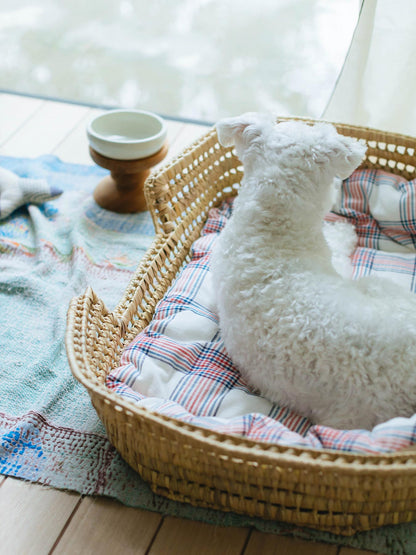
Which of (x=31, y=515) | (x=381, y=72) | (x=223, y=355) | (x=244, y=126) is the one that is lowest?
(x=31, y=515)

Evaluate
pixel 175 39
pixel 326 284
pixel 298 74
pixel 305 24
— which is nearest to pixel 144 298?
pixel 326 284

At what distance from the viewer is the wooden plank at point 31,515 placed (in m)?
1.13

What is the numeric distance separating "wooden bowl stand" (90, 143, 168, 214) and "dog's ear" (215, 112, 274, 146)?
2.21 ft

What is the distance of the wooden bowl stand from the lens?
191 cm

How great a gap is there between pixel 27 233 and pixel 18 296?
309mm

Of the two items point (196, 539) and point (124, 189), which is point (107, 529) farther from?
point (124, 189)

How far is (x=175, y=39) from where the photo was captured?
343cm

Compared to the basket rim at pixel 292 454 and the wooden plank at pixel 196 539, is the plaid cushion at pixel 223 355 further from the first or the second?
the wooden plank at pixel 196 539

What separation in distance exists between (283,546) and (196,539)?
6.6 inches

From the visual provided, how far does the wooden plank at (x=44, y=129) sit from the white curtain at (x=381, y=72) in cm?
111

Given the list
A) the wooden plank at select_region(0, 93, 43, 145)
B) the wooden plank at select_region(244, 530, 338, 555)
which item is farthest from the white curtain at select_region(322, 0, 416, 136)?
the wooden plank at select_region(244, 530, 338, 555)

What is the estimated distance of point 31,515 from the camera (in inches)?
46.4

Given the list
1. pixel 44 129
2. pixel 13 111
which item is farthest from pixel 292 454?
pixel 13 111

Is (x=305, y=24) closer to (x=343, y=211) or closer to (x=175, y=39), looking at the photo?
(x=175, y=39)
